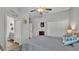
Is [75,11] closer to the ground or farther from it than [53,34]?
farther from it

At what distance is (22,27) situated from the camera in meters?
1.84

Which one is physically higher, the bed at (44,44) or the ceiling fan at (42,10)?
the ceiling fan at (42,10)

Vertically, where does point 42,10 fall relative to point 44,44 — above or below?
above

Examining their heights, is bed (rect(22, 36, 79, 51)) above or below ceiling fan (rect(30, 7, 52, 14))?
below

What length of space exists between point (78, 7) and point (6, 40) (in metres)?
1.15
